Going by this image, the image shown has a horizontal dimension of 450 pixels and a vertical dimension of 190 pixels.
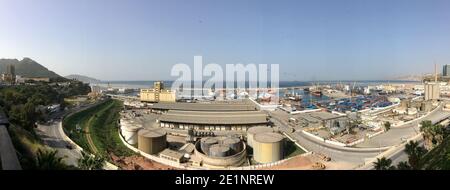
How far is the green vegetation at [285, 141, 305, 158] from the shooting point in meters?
16.7

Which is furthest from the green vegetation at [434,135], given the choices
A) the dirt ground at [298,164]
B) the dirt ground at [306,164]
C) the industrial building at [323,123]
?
the dirt ground at [298,164]

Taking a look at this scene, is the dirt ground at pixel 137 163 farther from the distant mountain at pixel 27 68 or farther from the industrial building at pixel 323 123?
the distant mountain at pixel 27 68

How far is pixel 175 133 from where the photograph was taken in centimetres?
2184

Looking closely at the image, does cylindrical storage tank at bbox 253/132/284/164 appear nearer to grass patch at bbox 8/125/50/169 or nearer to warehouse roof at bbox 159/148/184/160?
warehouse roof at bbox 159/148/184/160

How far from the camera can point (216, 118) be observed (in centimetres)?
2258

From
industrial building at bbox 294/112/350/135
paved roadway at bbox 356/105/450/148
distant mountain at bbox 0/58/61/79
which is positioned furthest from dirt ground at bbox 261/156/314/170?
distant mountain at bbox 0/58/61/79

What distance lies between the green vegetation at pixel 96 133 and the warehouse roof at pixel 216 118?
496 centimetres

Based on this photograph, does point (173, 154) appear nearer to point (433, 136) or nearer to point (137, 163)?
point (137, 163)

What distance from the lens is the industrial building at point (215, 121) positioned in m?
22.0

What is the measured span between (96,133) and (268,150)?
47.6 ft
